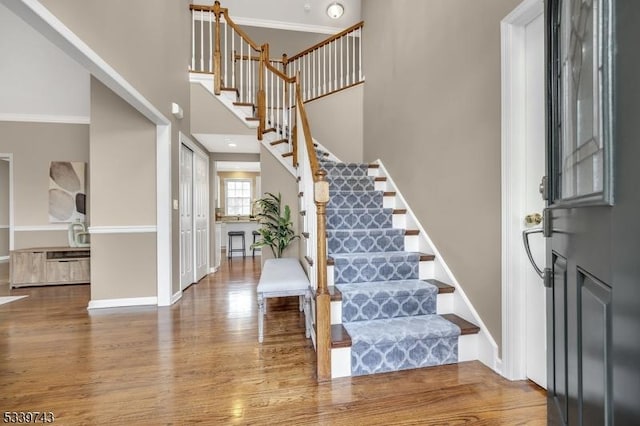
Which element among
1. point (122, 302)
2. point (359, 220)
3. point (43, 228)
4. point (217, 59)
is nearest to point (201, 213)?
point (122, 302)

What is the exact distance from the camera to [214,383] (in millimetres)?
1755

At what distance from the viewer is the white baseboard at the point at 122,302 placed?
3215 millimetres

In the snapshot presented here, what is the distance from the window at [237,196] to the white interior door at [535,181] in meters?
7.74

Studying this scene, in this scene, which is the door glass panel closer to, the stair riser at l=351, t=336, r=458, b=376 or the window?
the stair riser at l=351, t=336, r=458, b=376

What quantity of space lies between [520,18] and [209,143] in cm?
434

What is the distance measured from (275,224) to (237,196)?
5.04m

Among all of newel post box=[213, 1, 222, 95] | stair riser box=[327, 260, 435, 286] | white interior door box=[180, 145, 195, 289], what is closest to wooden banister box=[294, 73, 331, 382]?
stair riser box=[327, 260, 435, 286]

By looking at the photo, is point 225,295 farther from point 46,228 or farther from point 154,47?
point 46,228

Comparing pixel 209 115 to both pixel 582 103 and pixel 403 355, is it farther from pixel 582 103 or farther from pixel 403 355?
pixel 582 103

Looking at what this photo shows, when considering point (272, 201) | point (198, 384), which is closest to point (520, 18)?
point (198, 384)

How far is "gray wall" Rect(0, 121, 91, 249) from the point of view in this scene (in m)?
4.66

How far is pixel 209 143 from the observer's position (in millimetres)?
4789

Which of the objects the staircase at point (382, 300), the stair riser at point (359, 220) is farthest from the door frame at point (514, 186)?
the stair riser at point (359, 220)

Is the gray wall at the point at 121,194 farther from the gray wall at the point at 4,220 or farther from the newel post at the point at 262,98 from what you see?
the gray wall at the point at 4,220
